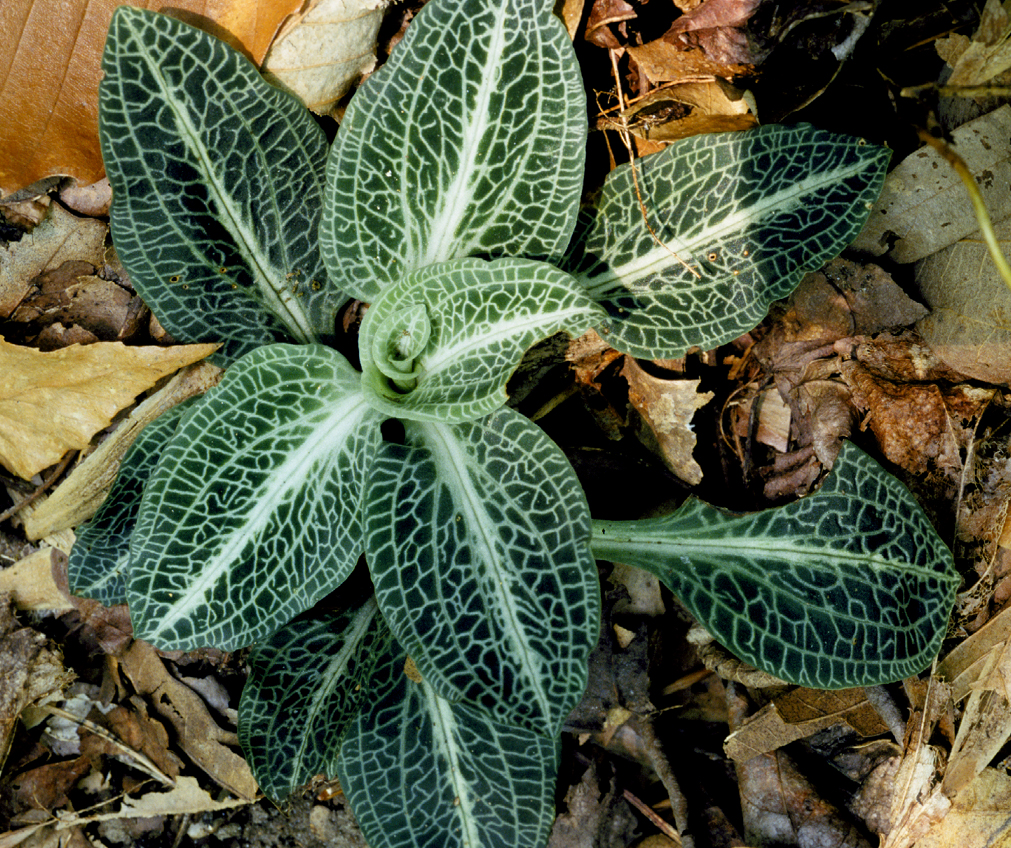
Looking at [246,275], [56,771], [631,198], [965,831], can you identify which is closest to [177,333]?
[246,275]

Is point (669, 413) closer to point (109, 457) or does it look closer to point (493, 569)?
point (493, 569)

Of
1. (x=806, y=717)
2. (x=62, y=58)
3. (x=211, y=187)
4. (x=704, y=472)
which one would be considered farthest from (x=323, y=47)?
(x=806, y=717)

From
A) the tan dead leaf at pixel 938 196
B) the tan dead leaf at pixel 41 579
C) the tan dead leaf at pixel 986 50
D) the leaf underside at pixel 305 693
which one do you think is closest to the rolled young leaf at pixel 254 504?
the leaf underside at pixel 305 693

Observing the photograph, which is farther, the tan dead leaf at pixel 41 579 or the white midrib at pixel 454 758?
the tan dead leaf at pixel 41 579

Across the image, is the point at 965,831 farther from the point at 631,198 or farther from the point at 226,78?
the point at 226,78

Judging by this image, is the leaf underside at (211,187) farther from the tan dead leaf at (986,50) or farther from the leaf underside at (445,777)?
the tan dead leaf at (986,50)

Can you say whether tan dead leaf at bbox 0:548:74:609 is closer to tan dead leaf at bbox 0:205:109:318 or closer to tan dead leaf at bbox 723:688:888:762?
tan dead leaf at bbox 0:205:109:318
